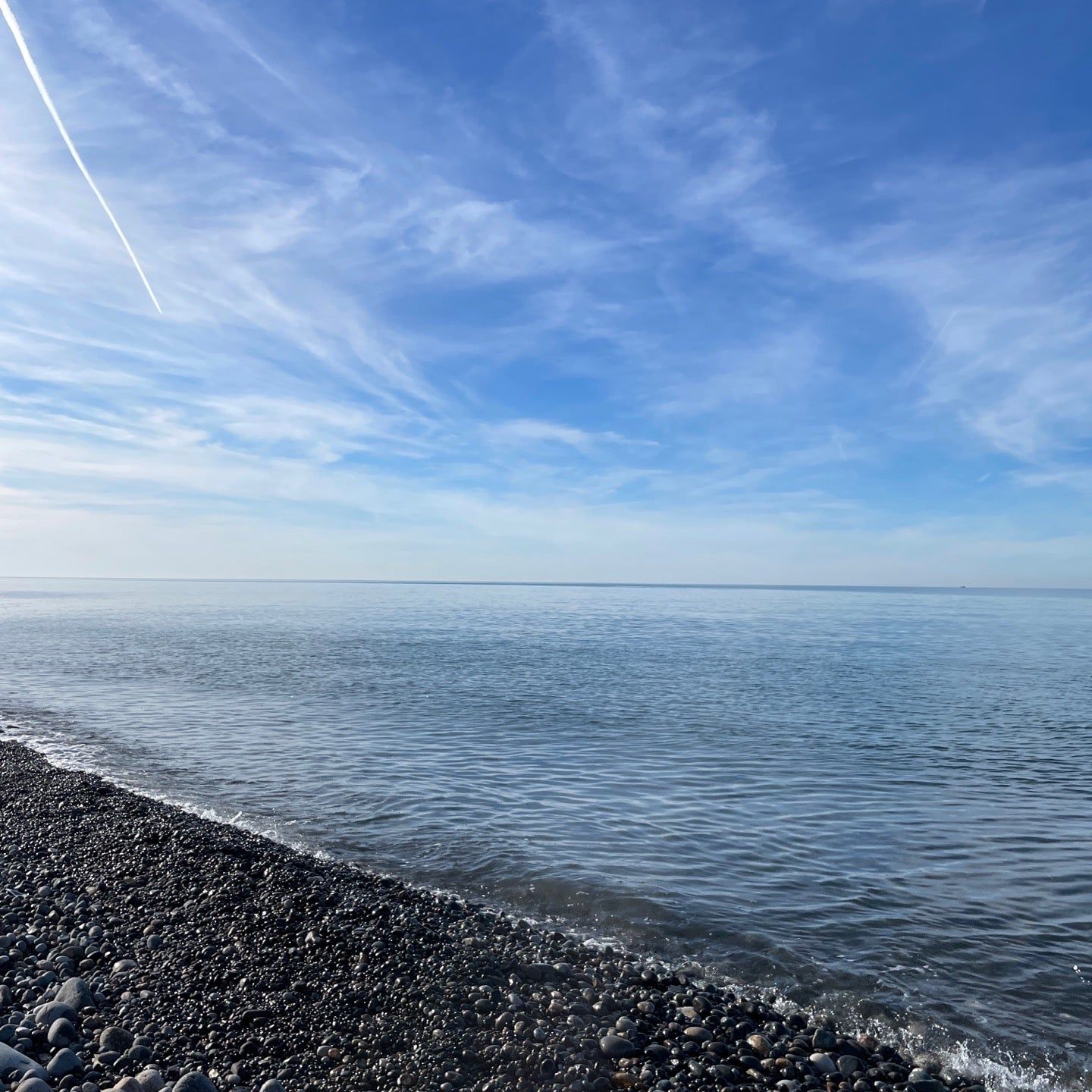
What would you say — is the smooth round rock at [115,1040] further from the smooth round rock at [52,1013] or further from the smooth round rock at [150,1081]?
the smooth round rock at [150,1081]

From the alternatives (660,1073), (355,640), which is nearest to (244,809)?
(660,1073)

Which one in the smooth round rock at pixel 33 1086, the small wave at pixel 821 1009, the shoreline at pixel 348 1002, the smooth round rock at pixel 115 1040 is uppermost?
the smooth round rock at pixel 33 1086

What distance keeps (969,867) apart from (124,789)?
17607 millimetres

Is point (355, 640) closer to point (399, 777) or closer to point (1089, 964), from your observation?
point (399, 777)

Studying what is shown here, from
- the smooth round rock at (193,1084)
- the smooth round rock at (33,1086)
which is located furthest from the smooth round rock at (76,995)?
the smooth round rock at (193,1084)

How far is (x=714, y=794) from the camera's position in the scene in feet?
57.3

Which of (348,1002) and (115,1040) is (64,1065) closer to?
(115,1040)

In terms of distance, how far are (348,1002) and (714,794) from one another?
11.4 m

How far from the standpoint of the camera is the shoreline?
22.1 feet

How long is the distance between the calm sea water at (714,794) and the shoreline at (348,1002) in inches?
52.0

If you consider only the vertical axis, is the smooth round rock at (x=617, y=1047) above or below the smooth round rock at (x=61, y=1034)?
below

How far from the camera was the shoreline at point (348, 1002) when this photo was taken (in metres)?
6.73

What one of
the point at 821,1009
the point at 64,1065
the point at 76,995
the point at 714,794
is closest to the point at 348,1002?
the point at 64,1065

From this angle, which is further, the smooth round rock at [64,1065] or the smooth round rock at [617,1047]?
the smooth round rock at [617,1047]
